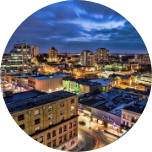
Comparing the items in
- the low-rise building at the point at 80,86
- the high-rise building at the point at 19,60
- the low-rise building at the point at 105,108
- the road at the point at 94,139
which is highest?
the high-rise building at the point at 19,60

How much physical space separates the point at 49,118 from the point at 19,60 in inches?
1057

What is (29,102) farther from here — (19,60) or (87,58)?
(87,58)

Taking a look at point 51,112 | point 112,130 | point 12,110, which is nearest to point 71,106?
point 51,112

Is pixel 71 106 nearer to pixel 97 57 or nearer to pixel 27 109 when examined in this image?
pixel 27 109

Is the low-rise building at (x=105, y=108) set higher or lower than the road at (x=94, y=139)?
higher

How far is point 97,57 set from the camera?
231 ft

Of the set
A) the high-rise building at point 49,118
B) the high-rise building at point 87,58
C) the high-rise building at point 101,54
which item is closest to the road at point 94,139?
the high-rise building at point 49,118

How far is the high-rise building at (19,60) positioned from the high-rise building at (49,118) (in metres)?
23.3

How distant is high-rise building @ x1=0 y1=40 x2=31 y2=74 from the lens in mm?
30636

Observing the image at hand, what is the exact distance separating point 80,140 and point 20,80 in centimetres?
1422

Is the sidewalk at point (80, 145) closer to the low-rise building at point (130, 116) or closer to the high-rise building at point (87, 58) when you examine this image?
the low-rise building at point (130, 116)

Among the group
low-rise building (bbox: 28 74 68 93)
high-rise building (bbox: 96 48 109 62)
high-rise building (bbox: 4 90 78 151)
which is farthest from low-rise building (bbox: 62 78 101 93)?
high-rise building (bbox: 96 48 109 62)

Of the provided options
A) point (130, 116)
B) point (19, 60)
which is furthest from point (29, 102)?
point (19, 60)

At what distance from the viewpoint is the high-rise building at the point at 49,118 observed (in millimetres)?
7031
